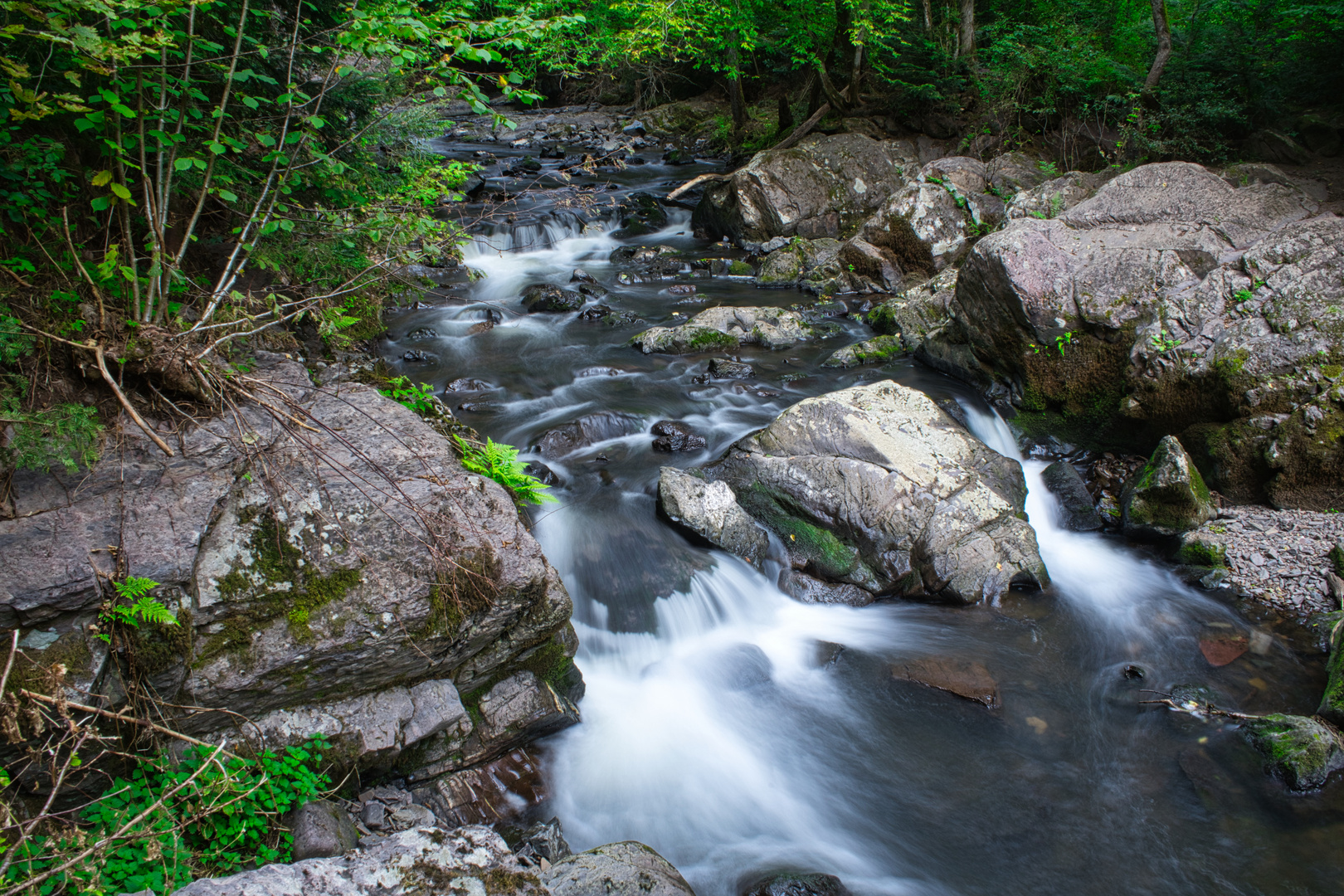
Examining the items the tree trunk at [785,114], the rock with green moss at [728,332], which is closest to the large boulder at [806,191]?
the tree trunk at [785,114]

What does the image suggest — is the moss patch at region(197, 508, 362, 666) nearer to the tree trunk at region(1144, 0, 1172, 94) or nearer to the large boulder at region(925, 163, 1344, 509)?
the large boulder at region(925, 163, 1344, 509)

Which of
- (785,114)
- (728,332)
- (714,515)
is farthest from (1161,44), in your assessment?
(714,515)

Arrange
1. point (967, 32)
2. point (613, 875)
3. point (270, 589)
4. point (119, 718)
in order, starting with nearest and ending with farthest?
point (119, 718) < point (613, 875) < point (270, 589) < point (967, 32)

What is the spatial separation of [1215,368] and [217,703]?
28.1ft

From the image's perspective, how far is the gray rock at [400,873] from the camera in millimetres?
2568

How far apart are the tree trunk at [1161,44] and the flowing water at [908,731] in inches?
355

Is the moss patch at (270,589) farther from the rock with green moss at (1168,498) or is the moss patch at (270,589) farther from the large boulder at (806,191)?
the large boulder at (806,191)

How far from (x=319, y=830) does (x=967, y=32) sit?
18757 mm

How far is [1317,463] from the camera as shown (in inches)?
247

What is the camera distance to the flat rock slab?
5.14 metres

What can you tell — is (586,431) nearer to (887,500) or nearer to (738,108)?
(887,500)

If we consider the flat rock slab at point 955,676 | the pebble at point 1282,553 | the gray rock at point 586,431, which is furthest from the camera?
the gray rock at point 586,431

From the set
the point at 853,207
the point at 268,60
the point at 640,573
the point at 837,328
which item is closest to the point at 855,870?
the point at 640,573

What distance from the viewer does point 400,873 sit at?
2.81m
